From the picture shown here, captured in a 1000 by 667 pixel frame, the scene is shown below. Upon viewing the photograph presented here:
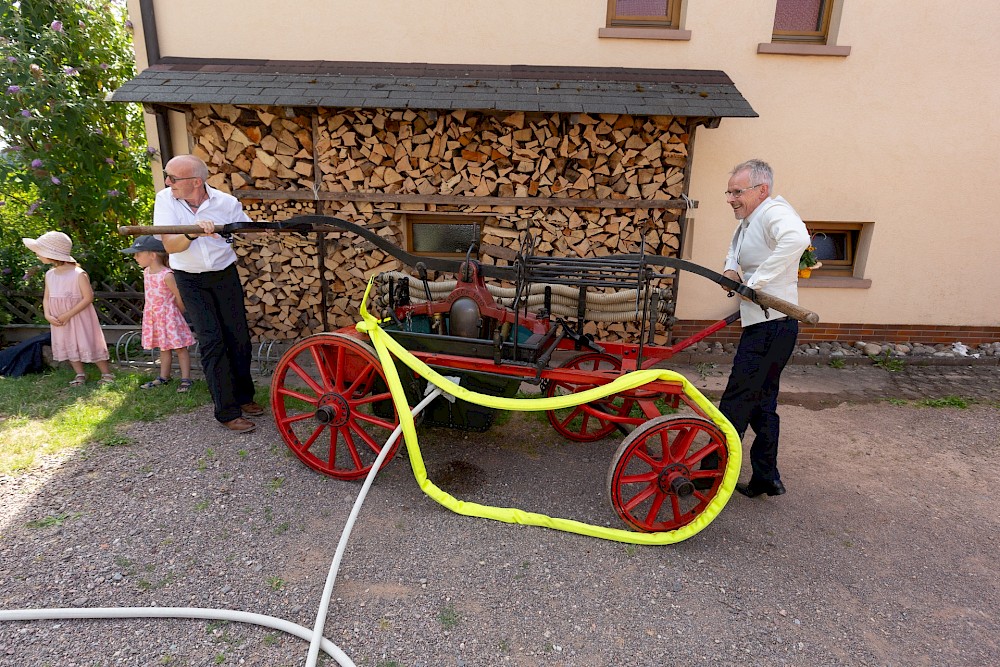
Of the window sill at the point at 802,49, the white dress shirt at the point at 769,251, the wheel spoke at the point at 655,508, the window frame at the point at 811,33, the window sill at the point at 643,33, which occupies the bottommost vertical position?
the wheel spoke at the point at 655,508

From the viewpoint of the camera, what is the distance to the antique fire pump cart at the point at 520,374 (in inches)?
109

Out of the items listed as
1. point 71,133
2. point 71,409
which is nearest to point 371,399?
point 71,409

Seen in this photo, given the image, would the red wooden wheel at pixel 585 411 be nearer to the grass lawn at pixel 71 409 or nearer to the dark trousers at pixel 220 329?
the dark trousers at pixel 220 329

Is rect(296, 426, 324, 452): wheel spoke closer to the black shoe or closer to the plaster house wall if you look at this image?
the black shoe

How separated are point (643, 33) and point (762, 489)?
4273 mm

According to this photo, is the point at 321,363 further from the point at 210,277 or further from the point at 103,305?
the point at 103,305

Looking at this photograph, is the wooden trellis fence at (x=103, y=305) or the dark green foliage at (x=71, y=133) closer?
the dark green foliage at (x=71, y=133)

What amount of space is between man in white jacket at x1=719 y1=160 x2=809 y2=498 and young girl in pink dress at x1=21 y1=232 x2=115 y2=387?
5.00 meters

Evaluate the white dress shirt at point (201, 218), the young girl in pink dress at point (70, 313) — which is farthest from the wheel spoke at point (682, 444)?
the young girl in pink dress at point (70, 313)

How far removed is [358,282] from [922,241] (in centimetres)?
594

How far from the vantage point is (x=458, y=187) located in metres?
5.18

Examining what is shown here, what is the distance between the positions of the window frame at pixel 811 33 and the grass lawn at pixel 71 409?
5999mm

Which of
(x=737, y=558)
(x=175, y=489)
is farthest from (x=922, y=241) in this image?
(x=175, y=489)

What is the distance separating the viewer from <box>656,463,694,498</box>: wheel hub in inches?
108
